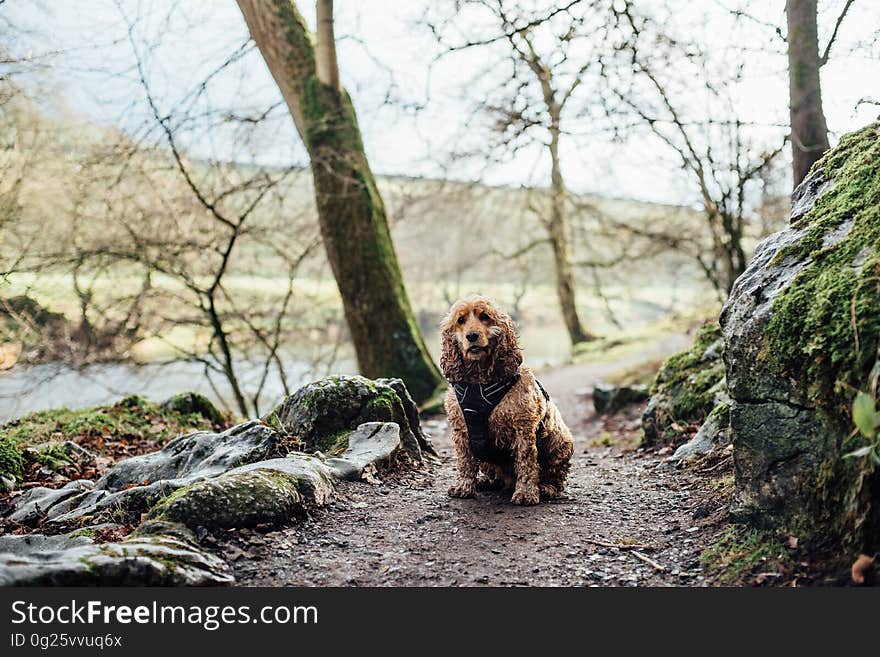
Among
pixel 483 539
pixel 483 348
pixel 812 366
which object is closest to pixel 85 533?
pixel 483 539

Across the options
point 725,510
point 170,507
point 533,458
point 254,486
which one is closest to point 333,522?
point 254,486

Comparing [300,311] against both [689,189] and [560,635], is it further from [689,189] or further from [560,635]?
[560,635]

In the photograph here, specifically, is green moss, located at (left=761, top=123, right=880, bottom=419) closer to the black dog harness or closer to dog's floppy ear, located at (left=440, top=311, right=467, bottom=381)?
the black dog harness

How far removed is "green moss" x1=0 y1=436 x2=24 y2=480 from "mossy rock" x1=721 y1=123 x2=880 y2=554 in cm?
653

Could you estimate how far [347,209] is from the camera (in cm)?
1052

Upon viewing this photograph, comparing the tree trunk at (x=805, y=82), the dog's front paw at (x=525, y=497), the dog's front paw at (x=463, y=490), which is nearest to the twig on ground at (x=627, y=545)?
the dog's front paw at (x=525, y=497)

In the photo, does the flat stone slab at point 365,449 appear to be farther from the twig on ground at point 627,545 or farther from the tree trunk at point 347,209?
the tree trunk at point 347,209

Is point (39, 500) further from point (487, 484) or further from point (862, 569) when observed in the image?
point (862, 569)

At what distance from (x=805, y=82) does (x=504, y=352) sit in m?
4.86

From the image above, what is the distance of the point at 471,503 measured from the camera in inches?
214

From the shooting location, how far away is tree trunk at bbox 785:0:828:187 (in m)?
6.92

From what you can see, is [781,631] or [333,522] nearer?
[781,631]

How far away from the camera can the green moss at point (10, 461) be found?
245 inches

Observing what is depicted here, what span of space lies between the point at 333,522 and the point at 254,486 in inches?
26.5
